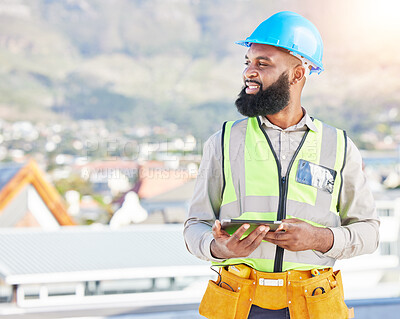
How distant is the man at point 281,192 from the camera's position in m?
0.81

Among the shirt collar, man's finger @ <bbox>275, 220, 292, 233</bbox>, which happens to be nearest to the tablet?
man's finger @ <bbox>275, 220, 292, 233</bbox>

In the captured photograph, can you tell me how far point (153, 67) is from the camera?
35500 mm

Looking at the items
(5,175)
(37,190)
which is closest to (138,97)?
(5,175)

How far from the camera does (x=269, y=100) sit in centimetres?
87

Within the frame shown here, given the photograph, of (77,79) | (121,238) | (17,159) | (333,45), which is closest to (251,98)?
(121,238)

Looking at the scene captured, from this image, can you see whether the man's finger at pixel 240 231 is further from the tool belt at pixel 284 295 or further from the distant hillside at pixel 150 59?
the distant hillside at pixel 150 59

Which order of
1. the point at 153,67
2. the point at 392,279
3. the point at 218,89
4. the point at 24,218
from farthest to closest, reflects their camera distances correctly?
the point at 153,67 < the point at 218,89 < the point at 24,218 < the point at 392,279

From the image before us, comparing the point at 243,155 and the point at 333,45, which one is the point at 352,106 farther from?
the point at 243,155

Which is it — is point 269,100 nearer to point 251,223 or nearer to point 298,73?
point 298,73

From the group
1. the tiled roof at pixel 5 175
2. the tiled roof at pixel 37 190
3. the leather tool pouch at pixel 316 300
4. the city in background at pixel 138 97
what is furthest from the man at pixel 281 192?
the tiled roof at pixel 5 175

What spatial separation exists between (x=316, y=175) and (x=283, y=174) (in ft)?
0.19

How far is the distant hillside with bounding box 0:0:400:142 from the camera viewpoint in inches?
1196

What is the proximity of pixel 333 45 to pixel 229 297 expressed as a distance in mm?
41147

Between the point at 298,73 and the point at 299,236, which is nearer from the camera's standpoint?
the point at 299,236
